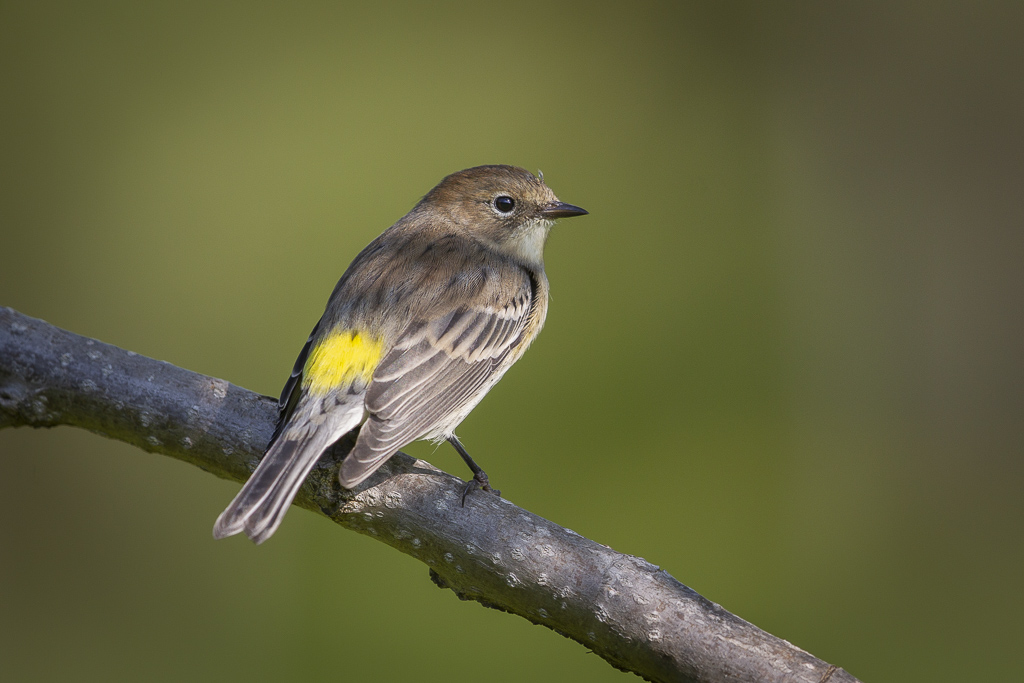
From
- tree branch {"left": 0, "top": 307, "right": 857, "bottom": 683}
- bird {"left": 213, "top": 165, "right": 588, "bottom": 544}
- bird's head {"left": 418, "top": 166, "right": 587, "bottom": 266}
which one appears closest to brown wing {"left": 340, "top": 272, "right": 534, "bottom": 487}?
bird {"left": 213, "top": 165, "right": 588, "bottom": 544}

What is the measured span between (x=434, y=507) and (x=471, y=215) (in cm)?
152

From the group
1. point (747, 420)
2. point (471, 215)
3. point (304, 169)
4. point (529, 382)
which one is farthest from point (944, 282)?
point (304, 169)

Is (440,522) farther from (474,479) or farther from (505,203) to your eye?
(505,203)

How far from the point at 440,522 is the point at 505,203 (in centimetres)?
159

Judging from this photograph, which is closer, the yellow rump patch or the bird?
the bird

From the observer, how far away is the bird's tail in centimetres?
205

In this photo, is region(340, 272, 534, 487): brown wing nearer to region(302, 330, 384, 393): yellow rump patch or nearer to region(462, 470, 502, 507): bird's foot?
region(302, 330, 384, 393): yellow rump patch

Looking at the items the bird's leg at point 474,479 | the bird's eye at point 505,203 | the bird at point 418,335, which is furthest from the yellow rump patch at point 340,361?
the bird's eye at point 505,203

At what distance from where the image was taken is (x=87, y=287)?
4293 millimetres

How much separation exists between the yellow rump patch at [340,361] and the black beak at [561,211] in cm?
108

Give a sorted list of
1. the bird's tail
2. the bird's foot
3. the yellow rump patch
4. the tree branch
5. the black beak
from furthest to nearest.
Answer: the black beak
the yellow rump patch
the bird's foot
the bird's tail
the tree branch

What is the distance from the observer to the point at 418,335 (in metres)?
2.67

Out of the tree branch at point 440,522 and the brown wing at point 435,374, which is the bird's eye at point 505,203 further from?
the tree branch at point 440,522

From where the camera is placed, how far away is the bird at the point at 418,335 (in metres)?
2.22
